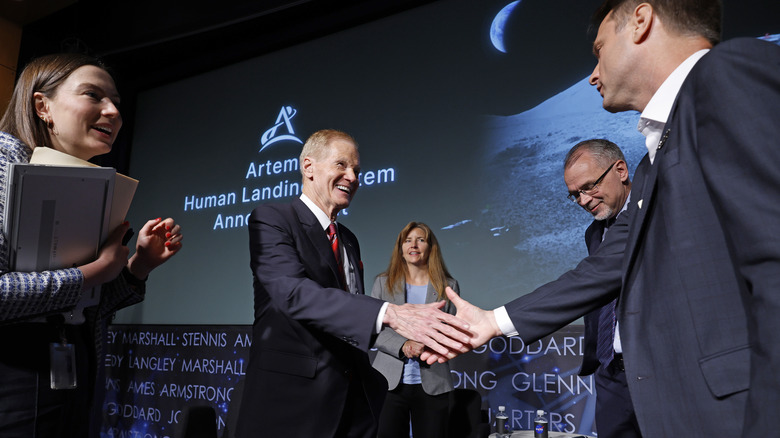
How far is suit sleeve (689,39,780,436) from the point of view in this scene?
2.56 ft

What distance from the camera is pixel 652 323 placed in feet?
3.55

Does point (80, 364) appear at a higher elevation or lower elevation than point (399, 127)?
lower

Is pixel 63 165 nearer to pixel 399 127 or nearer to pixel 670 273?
pixel 670 273

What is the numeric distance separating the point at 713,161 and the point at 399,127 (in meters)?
4.57

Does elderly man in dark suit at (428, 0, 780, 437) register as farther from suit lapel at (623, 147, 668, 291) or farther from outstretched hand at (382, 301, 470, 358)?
outstretched hand at (382, 301, 470, 358)

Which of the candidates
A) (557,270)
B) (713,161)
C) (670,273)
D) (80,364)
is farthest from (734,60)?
(557,270)

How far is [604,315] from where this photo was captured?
8.33ft

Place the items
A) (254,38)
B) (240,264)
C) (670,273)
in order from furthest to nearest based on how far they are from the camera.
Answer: (254,38) → (240,264) → (670,273)

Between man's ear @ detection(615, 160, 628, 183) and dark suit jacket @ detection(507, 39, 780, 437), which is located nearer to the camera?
dark suit jacket @ detection(507, 39, 780, 437)

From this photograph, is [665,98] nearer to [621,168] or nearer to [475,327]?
[475,327]

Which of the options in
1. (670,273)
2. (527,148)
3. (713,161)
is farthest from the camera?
(527,148)

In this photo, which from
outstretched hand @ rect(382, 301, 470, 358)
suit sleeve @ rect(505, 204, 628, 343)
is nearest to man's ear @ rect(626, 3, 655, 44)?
suit sleeve @ rect(505, 204, 628, 343)

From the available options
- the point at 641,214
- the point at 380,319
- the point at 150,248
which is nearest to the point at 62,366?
the point at 150,248

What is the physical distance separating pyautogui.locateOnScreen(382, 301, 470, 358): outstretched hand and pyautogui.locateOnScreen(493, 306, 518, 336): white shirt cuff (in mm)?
154
